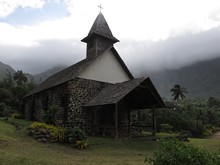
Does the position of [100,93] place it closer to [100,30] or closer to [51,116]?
[51,116]

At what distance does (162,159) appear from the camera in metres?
7.14

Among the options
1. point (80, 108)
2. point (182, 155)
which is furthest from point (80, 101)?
point (182, 155)

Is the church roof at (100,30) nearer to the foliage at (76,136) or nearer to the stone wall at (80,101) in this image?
the stone wall at (80,101)

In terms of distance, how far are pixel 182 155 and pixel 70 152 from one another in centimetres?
928

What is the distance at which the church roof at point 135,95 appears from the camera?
19047mm

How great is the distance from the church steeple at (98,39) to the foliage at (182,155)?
19.5m

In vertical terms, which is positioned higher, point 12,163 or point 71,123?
point 71,123

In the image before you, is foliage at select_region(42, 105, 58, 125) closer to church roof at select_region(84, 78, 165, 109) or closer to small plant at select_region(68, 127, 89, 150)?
church roof at select_region(84, 78, 165, 109)

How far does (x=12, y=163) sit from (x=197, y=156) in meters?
7.32

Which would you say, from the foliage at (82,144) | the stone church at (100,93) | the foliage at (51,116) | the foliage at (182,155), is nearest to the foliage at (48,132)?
the foliage at (82,144)

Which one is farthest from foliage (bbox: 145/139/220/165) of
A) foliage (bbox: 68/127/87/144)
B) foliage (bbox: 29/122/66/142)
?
foliage (bbox: 29/122/66/142)

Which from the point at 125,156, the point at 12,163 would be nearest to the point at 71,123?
the point at 125,156

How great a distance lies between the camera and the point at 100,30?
27109mm

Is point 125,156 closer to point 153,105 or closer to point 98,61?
point 153,105
